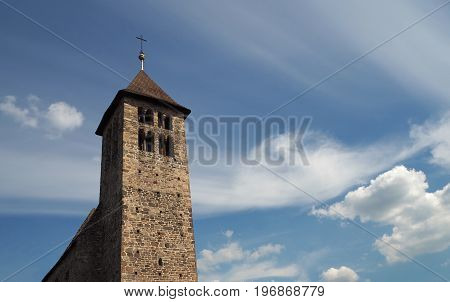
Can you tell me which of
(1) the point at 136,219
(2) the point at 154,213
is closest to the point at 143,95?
(2) the point at 154,213

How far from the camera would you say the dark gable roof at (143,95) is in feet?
68.4

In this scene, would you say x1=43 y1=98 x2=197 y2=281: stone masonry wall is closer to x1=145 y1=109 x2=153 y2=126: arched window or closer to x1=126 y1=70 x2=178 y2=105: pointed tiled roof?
x1=145 y1=109 x2=153 y2=126: arched window

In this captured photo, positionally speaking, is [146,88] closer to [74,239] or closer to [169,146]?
[169,146]

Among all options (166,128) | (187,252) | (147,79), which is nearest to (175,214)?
(187,252)

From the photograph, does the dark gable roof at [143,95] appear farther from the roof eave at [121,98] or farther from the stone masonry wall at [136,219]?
the stone masonry wall at [136,219]

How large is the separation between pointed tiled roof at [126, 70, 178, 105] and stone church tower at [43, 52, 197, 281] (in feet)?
0.33

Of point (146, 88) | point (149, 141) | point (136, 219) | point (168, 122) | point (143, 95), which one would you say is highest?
point (146, 88)

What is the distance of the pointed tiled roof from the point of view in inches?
851

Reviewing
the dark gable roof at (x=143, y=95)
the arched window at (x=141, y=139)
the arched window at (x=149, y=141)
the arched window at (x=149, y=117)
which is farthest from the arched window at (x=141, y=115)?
the arched window at (x=149, y=141)

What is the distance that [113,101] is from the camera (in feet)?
69.7

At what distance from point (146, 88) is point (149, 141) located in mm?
3793

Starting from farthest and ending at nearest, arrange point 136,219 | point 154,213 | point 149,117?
point 149,117
point 154,213
point 136,219

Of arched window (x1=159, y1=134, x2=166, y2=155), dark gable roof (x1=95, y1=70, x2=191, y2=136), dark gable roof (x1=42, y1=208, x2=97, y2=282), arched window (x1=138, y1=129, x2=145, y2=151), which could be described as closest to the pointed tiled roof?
dark gable roof (x1=95, y1=70, x2=191, y2=136)

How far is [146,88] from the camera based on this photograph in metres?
22.4
